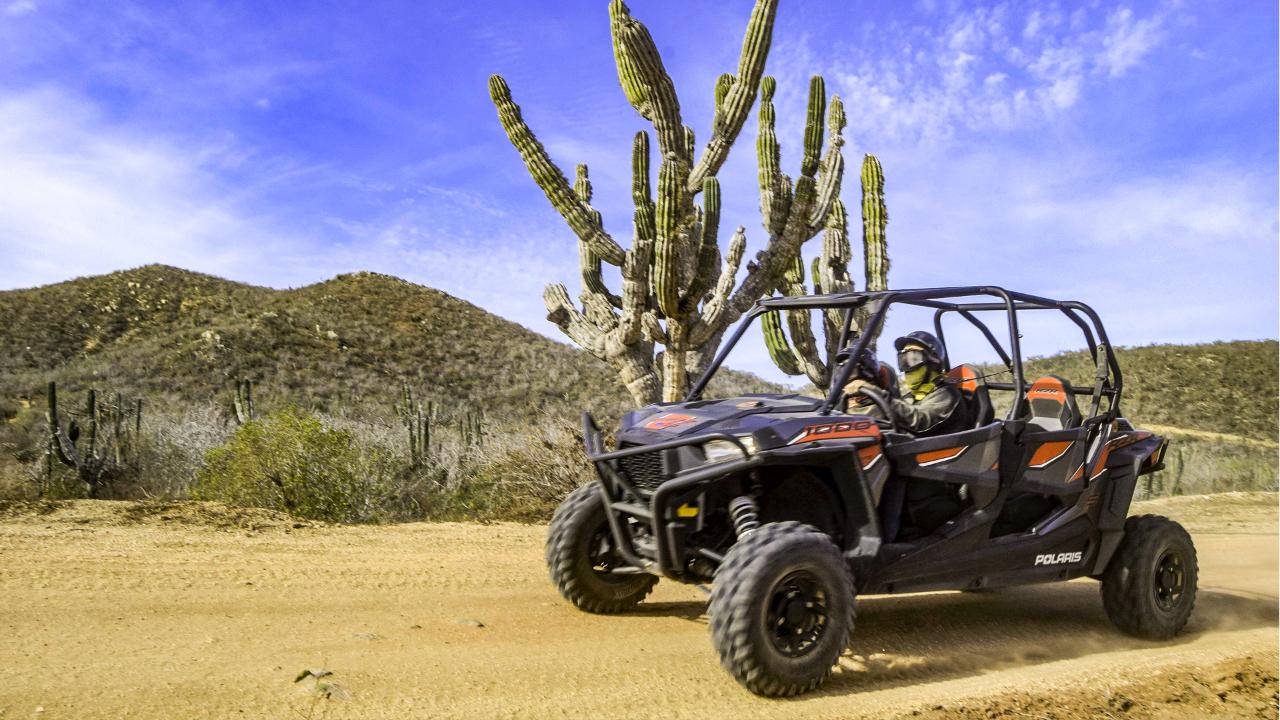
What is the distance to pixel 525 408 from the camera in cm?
3334

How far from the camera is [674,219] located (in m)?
13.4

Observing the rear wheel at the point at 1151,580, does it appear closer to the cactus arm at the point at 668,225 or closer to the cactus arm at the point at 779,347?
the cactus arm at the point at 668,225

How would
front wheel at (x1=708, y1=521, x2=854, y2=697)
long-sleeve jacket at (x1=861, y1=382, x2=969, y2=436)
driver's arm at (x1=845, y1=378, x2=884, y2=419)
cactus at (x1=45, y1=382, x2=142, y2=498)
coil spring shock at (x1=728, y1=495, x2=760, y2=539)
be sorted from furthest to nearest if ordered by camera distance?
1. cactus at (x1=45, y1=382, x2=142, y2=498)
2. driver's arm at (x1=845, y1=378, x2=884, y2=419)
3. long-sleeve jacket at (x1=861, y1=382, x2=969, y2=436)
4. coil spring shock at (x1=728, y1=495, x2=760, y2=539)
5. front wheel at (x1=708, y1=521, x2=854, y2=697)

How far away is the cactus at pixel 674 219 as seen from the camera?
13438mm

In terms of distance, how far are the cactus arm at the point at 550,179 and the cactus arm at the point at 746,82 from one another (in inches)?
67.4

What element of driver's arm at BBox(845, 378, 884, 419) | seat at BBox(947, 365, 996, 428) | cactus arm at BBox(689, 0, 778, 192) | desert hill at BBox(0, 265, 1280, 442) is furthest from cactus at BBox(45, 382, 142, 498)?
A: desert hill at BBox(0, 265, 1280, 442)

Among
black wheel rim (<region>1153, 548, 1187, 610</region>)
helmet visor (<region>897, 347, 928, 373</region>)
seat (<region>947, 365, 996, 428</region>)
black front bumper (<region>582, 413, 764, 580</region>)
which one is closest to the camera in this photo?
black front bumper (<region>582, 413, 764, 580</region>)

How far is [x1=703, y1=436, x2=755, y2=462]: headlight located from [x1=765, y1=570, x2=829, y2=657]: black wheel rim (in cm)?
66

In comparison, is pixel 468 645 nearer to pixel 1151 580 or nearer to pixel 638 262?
pixel 1151 580

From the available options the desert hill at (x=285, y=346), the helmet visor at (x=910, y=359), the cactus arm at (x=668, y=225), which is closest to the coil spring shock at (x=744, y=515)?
the helmet visor at (x=910, y=359)

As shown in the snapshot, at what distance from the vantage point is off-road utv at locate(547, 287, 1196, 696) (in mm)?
4613

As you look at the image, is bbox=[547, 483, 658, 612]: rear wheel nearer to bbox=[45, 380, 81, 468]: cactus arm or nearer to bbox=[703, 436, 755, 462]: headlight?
bbox=[703, 436, 755, 462]: headlight

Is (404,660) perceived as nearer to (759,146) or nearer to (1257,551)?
(1257,551)

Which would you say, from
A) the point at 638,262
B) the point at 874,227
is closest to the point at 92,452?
the point at 638,262
